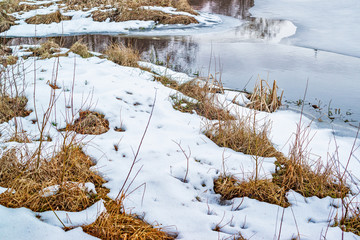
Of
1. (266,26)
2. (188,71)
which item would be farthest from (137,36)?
(266,26)

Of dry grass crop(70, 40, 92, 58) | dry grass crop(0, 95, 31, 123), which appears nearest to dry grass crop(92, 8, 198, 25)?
dry grass crop(70, 40, 92, 58)

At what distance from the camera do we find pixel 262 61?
6516 millimetres

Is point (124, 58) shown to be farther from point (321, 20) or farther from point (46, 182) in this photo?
point (321, 20)

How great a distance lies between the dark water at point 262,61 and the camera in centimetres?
484

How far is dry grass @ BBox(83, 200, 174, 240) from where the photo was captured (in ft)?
5.74

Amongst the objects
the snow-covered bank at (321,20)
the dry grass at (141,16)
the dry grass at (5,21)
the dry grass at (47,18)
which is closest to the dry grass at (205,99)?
the snow-covered bank at (321,20)

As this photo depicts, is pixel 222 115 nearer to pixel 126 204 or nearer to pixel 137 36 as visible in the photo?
pixel 126 204

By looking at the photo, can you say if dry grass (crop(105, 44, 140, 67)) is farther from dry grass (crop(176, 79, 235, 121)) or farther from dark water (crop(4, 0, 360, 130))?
dry grass (crop(176, 79, 235, 121))

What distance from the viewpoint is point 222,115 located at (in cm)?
375

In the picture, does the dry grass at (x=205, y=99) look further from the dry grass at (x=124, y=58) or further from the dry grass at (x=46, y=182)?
the dry grass at (x=46, y=182)

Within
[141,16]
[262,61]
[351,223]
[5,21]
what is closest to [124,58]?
[262,61]

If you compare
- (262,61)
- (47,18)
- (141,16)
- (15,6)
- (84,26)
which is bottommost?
(262,61)

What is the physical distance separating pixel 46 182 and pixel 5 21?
1000cm

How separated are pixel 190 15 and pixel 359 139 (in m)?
8.49
